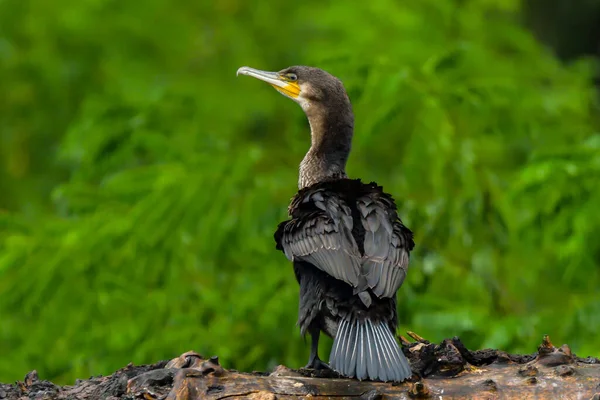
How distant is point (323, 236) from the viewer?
4.59 m

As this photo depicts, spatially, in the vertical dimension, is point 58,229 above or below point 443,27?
below

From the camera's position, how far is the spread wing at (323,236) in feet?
14.6

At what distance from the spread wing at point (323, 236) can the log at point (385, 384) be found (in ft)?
1.59

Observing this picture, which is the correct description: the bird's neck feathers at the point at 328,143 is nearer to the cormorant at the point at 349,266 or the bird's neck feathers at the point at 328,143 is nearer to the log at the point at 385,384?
the cormorant at the point at 349,266

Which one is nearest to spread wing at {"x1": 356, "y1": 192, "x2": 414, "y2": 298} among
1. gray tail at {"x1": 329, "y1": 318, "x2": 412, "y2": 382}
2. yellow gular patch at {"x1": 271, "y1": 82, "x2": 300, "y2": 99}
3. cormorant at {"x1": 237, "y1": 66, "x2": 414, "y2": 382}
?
cormorant at {"x1": 237, "y1": 66, "x2": 414, "y2": 382}

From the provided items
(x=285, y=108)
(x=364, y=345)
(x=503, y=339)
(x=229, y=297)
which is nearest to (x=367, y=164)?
(x=229, y=297)

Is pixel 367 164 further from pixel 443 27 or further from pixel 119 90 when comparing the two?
pixel 119 90

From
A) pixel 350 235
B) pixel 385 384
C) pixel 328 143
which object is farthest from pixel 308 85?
pixel 385 384

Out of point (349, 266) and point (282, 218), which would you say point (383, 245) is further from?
point (282, 218)

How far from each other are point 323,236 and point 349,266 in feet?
0.70

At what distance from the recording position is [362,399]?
152 inches

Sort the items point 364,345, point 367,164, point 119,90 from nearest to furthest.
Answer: point 364,345 → point 367,164 → point 119,90

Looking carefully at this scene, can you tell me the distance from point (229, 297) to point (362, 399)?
3572mm

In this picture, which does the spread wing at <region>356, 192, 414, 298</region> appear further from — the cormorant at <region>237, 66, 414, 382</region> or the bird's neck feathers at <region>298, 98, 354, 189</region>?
the bird's neck feathers at <region>298, 98, 354, 189</region>
